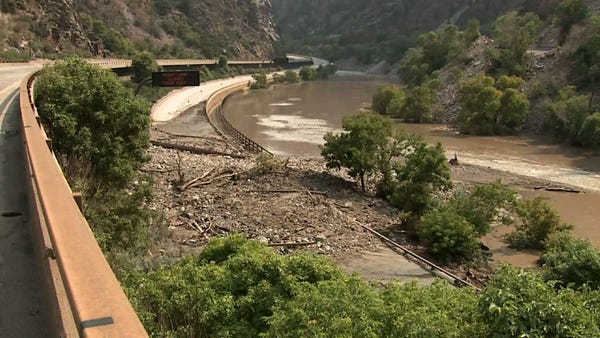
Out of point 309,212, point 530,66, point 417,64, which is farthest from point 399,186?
point 417,64

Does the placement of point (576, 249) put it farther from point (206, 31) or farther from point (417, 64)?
point (206, 31)

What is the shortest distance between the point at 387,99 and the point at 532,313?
2438 inches

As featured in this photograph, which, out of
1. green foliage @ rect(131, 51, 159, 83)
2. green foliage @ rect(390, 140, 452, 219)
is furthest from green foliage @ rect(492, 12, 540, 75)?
green foliage @ rect(131, 51, 159, 83)

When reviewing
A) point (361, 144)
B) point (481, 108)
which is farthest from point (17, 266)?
point (481, 108)

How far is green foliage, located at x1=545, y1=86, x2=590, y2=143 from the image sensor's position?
50438mm

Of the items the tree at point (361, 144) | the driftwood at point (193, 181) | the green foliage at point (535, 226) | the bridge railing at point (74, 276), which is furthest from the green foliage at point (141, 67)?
the bridge railing at point (74, 276)

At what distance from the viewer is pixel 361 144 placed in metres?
32.0

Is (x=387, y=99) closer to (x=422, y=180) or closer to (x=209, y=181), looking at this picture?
(x=422, y=180)

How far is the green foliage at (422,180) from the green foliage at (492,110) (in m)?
30.0

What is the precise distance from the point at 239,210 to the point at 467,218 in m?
10.6

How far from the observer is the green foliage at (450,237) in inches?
933

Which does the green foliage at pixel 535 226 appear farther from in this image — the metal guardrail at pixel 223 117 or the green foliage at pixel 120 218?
the metal guardrail at pixel 223 117

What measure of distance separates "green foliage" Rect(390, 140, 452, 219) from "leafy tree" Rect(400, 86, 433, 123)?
3693 cm

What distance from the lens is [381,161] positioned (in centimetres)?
3234
